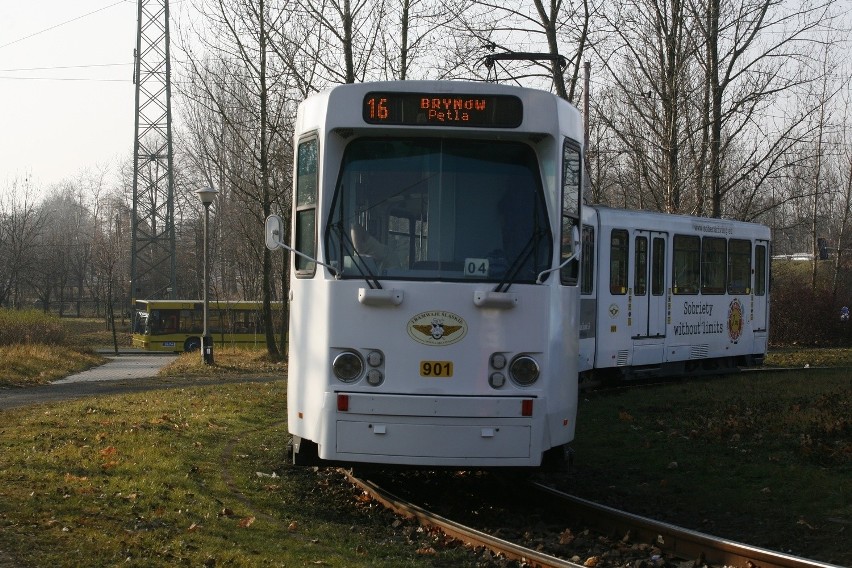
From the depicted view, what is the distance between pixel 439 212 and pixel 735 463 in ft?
16.3

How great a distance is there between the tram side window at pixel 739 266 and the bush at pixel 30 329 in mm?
21408

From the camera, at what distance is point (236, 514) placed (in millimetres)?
8555

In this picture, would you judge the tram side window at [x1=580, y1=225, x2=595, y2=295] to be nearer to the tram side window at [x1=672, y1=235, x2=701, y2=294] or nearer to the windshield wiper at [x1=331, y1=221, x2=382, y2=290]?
the tram side window at [x1=672, y1=235, x2=701, y2=294]

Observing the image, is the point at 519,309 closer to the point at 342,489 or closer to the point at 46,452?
the point at 342,489

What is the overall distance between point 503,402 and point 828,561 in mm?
2566

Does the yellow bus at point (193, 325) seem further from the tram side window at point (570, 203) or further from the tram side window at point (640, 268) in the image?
the tram side window at point (570, 203)

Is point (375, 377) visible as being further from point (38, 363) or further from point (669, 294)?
point (38, 363)

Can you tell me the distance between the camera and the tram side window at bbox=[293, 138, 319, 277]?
856cm

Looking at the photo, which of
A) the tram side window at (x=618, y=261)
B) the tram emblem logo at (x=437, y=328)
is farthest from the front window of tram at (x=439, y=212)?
the tram side window at (x=618, y=261)

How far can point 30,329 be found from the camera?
112ft

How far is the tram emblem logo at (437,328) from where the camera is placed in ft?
26.5

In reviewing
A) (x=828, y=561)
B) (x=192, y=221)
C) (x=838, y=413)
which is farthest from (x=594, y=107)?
(x=192, y=221)

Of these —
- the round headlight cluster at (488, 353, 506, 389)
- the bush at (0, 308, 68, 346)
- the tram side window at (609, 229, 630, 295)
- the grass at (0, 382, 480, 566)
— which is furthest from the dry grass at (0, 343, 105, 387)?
the round headlight cluster at (488, 353, 506, 389)

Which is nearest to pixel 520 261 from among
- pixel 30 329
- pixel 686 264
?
pixel 686 264
